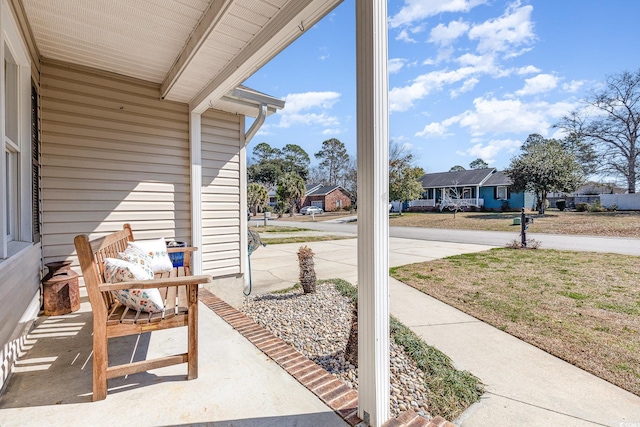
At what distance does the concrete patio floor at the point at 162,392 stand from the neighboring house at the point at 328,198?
3086cm

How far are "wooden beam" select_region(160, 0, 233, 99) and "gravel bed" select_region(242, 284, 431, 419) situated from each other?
297cm

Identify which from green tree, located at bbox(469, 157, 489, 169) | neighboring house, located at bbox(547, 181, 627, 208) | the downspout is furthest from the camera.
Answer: green tree, located at bbox(469, 157, 489, 169)

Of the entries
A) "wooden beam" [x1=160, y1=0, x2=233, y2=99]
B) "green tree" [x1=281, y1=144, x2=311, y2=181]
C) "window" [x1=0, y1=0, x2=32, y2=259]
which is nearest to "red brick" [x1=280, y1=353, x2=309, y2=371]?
"window" [x1=0, y1=0, x2=32, y2=259]

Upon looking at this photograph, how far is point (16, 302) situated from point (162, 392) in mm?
1244

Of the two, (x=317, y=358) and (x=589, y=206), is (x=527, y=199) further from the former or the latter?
(x=317, y=358)

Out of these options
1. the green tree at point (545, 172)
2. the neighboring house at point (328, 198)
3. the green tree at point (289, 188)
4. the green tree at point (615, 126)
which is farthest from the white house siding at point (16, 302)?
the neighboring house at point (328, 198)

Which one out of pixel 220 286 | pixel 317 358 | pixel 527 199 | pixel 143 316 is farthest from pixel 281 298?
pixel 527 199

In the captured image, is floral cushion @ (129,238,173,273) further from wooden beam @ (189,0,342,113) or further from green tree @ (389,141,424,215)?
green tree @ (389,141,424,215)

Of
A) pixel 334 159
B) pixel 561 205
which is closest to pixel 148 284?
pixel 561 205

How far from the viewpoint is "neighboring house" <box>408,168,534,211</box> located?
24.1 meters

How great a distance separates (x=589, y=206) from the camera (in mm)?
18406

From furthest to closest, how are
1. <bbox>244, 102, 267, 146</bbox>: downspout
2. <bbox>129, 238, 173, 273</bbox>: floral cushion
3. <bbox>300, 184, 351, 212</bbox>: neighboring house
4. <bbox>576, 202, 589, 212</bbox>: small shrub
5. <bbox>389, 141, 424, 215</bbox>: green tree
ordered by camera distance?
<bbox>300, 184, 351, 212</bbox>: neighboring house
<bbox>389, 141, 424, 215</bbox>: green tree
<bbox>576, 202, 589, 212</bbox>: small shrub
<bbox>244, 102, 267, 146</bbox>: downspout
<bbox>129, 238, 173, 273</bbox>: floral cushion

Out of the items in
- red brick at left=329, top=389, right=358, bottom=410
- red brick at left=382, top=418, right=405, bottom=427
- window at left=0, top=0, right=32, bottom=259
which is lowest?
red brick at left=329, top=389, right=358, bottom=410

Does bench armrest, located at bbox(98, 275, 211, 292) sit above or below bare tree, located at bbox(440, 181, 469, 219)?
below
